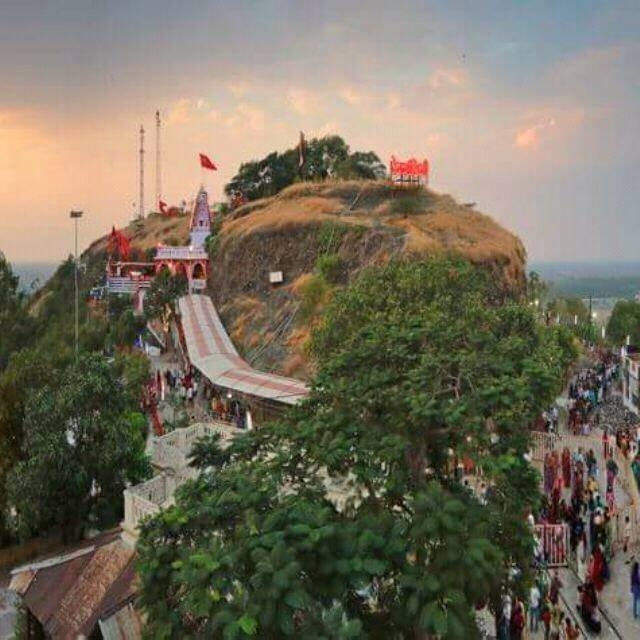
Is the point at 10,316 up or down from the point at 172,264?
down

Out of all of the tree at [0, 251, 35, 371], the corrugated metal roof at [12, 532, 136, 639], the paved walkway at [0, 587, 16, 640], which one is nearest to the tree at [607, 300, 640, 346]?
the tree at [0, 251, 35, 371]

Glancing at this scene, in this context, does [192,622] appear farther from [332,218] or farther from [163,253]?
[163,253]

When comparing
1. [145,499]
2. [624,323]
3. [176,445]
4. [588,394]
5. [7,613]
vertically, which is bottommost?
[7,613]

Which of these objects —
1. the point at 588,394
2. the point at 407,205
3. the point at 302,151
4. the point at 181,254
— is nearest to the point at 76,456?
the point at 588,394

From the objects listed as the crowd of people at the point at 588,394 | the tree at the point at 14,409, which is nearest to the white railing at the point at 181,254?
the crowd of people at the point at 588,394

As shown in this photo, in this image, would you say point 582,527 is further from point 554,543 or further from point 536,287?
point 536,287

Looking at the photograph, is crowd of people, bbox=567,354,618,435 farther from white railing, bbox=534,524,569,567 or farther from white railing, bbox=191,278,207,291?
white railing, bbox=191,278,207,291

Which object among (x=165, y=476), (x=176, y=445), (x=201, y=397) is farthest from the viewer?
(x=201, y=397)

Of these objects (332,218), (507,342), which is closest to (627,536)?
(507,342)
